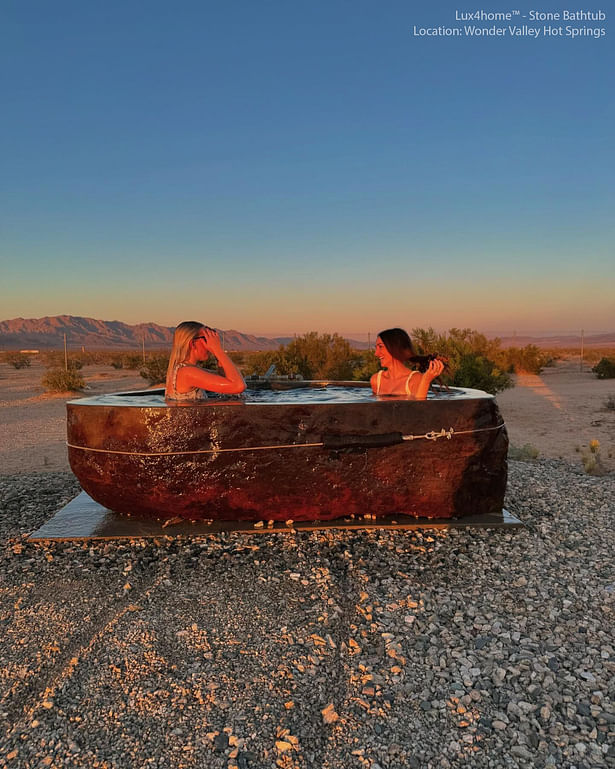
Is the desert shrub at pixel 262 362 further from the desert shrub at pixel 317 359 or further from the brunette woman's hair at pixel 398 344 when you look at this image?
the brunette woman's hair at pixel 398 344

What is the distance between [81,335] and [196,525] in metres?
131

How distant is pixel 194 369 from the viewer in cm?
418

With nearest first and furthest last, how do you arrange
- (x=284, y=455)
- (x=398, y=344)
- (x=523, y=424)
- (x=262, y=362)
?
1. (x=284, y=455)
2. (x=398, y=344)
3. (x=523, y=424)
4. (x=262, y=362)

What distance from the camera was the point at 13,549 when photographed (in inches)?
156

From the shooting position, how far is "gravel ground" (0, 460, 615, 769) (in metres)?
2.16

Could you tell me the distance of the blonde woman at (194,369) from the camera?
4.20 m

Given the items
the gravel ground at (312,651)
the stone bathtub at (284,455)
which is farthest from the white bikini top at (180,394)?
the gravel ground at (312,651)

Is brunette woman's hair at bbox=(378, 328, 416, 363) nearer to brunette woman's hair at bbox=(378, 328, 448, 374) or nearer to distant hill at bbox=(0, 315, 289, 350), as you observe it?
brunette woman's hair at bbox=(378, 328, 448, 374)

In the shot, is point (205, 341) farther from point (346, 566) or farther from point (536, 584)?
point (536, 584)

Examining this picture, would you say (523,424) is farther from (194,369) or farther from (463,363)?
(194,369)

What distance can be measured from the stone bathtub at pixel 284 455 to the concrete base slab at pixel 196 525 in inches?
2.6

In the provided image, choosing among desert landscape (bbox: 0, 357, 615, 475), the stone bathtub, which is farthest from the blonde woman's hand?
desert landscape (bbox: 0, 357, 615, 475)

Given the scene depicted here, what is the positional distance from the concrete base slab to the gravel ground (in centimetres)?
8

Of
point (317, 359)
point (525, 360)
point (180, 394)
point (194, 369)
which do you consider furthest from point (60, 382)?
point (525, 360)
